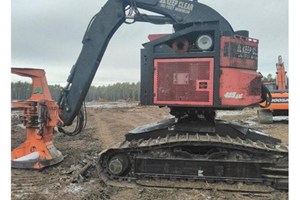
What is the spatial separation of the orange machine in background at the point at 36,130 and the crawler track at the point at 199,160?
1.66 meters

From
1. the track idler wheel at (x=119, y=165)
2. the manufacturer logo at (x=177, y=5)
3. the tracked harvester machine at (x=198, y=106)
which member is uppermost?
the manufacturer logo at (x=177, y=5)

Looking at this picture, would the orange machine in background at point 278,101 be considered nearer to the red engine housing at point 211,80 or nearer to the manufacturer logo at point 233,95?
the red engine housing at point 211,80

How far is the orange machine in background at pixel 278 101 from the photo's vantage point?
1413 centimetres

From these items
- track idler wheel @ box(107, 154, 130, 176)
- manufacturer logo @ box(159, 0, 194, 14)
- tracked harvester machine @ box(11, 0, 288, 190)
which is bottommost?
track idler wheel @ box(107, 154, 130, 176)

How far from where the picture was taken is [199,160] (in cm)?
553

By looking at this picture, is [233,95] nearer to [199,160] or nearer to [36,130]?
[199,160]

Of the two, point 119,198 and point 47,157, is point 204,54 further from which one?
point 47,157

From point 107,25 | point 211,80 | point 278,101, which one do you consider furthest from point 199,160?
point 278,101

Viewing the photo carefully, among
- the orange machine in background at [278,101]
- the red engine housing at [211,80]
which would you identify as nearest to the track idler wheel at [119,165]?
the red engine housing at [211,80]

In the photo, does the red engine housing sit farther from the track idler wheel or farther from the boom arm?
the track idler wheel

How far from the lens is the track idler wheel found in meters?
5.73

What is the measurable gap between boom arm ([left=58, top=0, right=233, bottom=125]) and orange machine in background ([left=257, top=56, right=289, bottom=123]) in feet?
27.0

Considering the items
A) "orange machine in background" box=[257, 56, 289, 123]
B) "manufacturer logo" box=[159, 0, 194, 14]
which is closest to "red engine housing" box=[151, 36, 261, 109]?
"manufacturer logo" box=[159, 0, 194, 14]

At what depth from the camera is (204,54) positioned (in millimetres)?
5703
